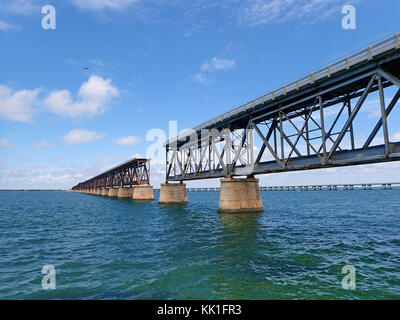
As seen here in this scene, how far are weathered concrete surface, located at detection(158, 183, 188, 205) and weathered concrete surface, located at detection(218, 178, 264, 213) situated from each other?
87.6ft

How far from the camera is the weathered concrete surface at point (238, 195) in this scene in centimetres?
3484

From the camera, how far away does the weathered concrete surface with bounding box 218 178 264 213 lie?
34.8 meters

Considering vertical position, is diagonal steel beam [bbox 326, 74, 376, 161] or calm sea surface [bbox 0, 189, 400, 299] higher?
diagonal steel beam [bbox 326, 74, 376, 161]

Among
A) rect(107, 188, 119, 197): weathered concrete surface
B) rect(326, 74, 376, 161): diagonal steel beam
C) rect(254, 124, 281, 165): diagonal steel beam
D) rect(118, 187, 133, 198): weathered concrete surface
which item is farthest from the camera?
rect(107, 188, 119, 197): weathered concrete surface

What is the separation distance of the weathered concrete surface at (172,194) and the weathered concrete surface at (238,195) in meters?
26.7

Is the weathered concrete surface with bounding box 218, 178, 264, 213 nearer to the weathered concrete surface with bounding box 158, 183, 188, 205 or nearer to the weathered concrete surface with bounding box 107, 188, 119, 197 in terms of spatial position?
the weathered concrete surface with bounding box 158, 183, 188, 205

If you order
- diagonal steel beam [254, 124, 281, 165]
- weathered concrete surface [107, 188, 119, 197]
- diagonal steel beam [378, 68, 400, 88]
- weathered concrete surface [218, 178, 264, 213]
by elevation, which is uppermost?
diagonal steel beam [378, 68, 400, 88]

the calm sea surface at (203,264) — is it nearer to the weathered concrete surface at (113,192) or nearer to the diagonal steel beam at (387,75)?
the diagonal steel beam at (387,75)

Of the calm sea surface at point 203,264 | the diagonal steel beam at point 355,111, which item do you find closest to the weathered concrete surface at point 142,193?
the calm sea surface at point 203,264

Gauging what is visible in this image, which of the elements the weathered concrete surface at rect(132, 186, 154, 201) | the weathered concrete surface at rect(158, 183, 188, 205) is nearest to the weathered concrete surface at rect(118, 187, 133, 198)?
the weathered concrete surface at rect(132, 186, 154, 201)

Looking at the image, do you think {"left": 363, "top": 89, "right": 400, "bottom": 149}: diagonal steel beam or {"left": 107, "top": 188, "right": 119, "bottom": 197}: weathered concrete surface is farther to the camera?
{"left": 107, "top": 188, "right": 119, "bottom": 197}: weathered concrete surface
